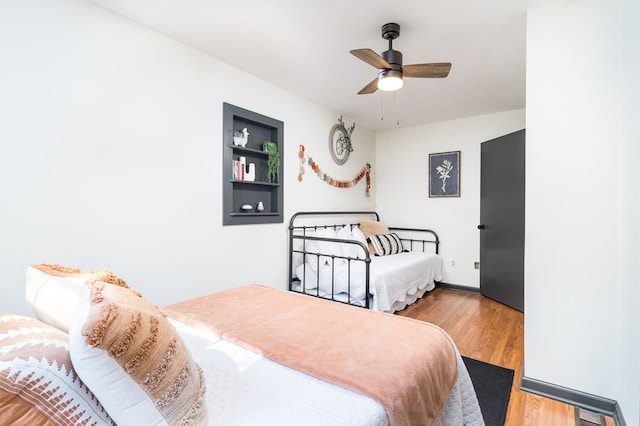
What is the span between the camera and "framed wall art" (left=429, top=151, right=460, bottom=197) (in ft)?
13.8

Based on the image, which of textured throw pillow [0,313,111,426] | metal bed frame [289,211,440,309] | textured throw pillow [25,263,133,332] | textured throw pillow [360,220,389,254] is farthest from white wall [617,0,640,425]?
textured throw pillow [360,220,389,254]

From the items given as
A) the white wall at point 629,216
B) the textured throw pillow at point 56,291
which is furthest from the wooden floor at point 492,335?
the textured throw pillow at point 56,291

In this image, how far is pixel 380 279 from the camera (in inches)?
113

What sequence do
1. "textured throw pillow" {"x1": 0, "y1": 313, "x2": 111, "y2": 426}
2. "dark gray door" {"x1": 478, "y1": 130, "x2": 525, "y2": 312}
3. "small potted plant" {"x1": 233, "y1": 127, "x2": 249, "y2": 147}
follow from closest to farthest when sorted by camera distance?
1. "textured throw pillow" {"x1": 0, "y1": 313, "x2": 111, "y2": 426}
2. "small potted plant" {"x1": 233, "y1": 127, "x2": 249, "y2": 147}
3. "dark gray door" {"x1": 478, "y1": 130, "x2": 525, "y2": 312}

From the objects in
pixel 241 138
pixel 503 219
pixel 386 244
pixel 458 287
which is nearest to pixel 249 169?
pixel 241 138

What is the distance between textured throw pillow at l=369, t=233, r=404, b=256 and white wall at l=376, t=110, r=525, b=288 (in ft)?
1.64

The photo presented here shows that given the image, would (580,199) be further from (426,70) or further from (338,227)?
(338,227)

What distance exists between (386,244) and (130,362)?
3.63 metres

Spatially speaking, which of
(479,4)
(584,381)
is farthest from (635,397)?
(479,4)

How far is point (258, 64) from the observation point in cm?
264

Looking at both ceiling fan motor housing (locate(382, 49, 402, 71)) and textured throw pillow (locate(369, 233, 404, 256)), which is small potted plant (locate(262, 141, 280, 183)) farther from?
textured throw pillow (locate(369, 233, 404, 256))

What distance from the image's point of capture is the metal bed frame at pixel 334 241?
284cm

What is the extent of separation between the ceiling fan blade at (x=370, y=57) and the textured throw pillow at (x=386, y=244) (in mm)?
2358

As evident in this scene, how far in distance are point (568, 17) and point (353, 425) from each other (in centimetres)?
242
